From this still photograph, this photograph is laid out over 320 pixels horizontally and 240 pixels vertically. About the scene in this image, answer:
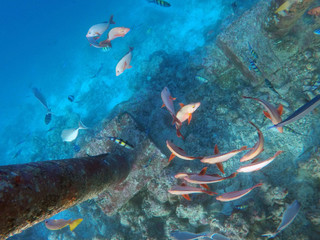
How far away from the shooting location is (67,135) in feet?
22.4

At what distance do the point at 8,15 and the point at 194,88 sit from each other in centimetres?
7966

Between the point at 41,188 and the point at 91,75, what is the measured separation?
16432 mm

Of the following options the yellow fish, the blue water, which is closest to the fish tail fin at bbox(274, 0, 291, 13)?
the yellow fish

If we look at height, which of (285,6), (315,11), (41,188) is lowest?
(315,11)

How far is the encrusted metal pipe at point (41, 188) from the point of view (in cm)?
137

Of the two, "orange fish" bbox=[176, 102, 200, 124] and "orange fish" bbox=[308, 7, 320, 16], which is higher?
"orange fish" bbox=[176, 102, 200, 124]

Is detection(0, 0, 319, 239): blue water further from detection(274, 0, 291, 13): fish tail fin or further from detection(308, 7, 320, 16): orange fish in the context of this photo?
detection(308, 7, 320, 16): orange fish

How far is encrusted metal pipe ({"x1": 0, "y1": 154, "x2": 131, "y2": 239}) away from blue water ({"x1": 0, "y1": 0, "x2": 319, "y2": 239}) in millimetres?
3040

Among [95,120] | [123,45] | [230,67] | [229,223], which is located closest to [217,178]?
[229,223]

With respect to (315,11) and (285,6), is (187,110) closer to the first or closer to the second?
(285,6)

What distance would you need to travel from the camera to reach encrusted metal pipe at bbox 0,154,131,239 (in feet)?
4.49

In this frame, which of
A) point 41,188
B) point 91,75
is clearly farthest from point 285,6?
point 91,75

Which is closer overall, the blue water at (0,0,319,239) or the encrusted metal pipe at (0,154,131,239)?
the encrusted metal pipe at (0,154,131,239)

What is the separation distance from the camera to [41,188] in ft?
5.45
